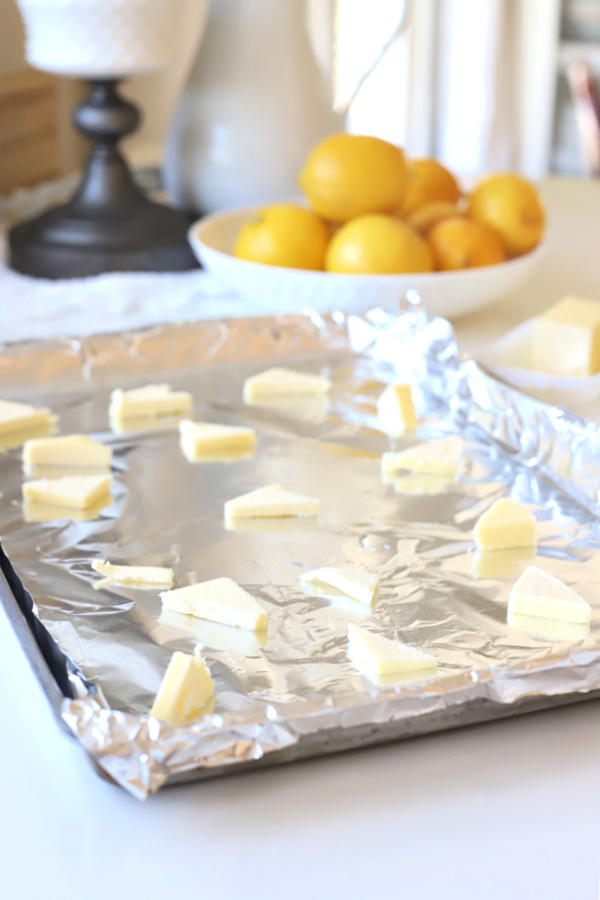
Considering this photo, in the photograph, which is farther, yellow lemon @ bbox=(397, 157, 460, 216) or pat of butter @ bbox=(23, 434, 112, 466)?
yellow lemon @ bbox=(397, 157, 460, 216)

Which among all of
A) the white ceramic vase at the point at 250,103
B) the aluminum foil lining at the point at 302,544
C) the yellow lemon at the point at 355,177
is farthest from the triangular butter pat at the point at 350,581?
the white ceramic vase at the point at 250,103

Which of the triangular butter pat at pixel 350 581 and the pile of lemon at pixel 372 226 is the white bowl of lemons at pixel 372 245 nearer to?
the pile of lemon at pixel 372 226

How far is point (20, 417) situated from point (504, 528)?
0.41 metres

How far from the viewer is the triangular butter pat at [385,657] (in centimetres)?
51

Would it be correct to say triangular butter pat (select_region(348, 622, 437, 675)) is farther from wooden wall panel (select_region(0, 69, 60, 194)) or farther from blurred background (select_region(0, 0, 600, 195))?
blurred background (select_region(0, 0, 600, 195))

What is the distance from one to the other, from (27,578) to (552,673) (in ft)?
1.01

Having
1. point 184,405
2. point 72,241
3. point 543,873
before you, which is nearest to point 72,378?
point 184,405

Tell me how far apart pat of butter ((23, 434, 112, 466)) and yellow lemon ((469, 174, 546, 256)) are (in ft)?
1.73

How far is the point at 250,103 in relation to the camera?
1.24m

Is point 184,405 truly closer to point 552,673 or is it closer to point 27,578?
point 27,578

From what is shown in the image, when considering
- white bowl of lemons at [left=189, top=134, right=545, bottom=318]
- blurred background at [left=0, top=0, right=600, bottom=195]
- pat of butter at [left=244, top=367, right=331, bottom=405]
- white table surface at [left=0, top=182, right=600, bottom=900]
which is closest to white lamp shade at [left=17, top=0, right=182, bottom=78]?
white bowl of lemons at [left=189, top=134, right=545, bottom=318]

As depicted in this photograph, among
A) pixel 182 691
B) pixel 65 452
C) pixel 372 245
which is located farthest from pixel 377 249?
pixel 182 691

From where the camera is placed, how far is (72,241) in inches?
46.0

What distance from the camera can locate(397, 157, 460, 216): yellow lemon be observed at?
1154mm
